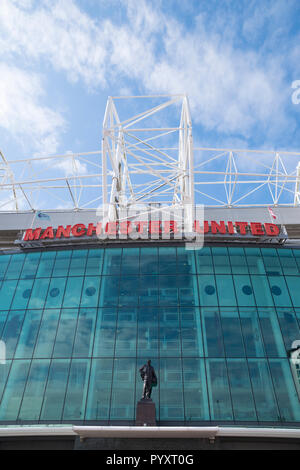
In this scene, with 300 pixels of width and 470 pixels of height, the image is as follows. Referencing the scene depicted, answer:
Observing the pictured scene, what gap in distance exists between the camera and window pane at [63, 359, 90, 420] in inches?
853

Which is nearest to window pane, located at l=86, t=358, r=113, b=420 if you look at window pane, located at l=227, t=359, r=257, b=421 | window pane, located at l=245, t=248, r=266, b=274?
window pane, located at l=227, t=359, r=257, b=421

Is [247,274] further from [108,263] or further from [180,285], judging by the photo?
[108,263]

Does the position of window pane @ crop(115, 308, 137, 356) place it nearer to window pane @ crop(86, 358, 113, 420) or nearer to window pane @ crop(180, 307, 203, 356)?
window pane @ crop(86, 358, 113, 420)

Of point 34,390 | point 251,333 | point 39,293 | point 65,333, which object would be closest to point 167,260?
point 251,333

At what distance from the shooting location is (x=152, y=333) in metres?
24.6

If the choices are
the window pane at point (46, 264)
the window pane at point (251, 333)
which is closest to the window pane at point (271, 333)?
the window pane at point (251, 333)

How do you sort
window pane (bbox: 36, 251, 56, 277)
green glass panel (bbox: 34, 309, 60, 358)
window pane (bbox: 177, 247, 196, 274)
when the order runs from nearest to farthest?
green glass panel (bbox: 34, 309, 60, 358), window pane (bbox: 177, 247, 196, 274), window pane (bbox: 36, 251, 56, 277)

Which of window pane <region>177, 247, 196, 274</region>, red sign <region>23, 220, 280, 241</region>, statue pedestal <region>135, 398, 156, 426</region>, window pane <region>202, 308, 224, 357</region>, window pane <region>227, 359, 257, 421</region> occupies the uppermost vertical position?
red sign <region>23, 220, 280, 241</region>

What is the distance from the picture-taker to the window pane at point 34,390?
2189cm

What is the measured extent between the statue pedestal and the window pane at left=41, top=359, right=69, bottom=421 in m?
5.33

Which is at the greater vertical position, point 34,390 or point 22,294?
point 22,294

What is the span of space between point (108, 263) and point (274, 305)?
14440 mm

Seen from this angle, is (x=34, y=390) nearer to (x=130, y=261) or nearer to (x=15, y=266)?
(x=15, y=266)

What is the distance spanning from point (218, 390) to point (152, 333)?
6.05m
